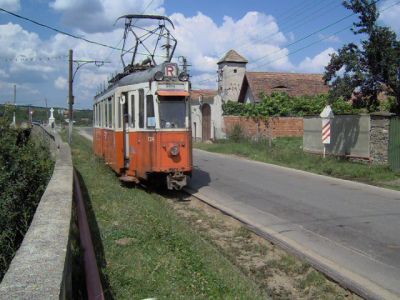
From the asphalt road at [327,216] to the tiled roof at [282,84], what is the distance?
29.2 m

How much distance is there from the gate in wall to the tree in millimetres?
1203

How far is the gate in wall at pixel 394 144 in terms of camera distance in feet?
61.9

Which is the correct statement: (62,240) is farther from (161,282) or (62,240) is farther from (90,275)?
(161,282)

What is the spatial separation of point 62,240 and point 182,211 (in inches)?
299

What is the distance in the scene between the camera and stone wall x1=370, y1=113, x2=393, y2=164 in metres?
19.4

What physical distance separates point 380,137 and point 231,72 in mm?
39333

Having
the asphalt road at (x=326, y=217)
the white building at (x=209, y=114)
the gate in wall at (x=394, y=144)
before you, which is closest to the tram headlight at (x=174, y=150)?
the asphalt road at (x=326, y=217)

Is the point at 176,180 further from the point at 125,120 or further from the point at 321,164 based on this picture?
the point at 321,164

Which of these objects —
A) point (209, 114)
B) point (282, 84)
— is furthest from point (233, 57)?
point (209, 114)

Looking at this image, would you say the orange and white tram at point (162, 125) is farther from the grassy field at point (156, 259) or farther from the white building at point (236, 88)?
the white building at point (236, 88)

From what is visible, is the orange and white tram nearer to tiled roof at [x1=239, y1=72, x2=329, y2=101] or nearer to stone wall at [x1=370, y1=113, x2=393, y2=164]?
stone wall at [x1=370, y1=113, x2=393, y2=164]

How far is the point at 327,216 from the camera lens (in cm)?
1066

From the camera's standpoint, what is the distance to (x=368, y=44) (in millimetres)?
19141

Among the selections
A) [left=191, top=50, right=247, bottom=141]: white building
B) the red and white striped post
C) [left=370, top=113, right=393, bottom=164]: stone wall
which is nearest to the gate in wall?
[left=370, top=113, right=393, bottom=164]: stone wall
